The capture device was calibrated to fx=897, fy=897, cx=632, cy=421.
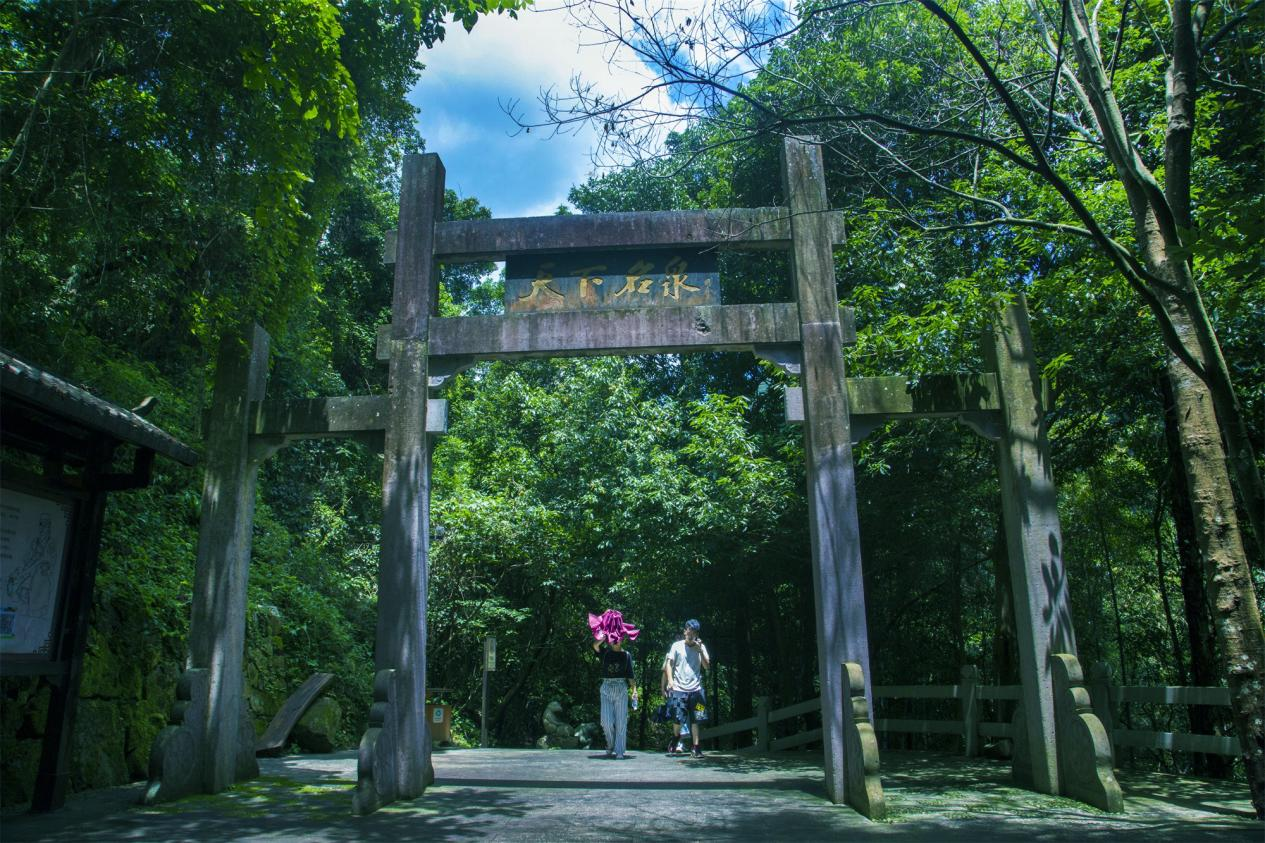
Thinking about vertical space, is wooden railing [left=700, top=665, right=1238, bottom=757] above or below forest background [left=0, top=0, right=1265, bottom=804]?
below

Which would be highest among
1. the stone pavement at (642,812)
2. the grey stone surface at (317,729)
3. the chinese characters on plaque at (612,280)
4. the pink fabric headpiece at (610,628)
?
the chinese characters on plaque at (612,280)

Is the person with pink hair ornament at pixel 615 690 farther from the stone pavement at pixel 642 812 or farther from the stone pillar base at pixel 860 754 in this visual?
the stone pillar base at pixel 860 754

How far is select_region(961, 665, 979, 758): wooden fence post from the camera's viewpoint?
10.1m

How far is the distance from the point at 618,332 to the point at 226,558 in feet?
12.3

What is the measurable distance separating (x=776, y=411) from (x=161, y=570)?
31.6 feet

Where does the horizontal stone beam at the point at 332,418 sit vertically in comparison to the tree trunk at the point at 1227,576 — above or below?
above

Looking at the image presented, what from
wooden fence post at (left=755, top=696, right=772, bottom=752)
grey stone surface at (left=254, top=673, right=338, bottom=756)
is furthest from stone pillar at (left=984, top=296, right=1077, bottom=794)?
grey stone surface at (left=254, top=673, right=338, bottom=756)

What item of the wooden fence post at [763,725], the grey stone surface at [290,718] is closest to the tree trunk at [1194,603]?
the wooden fence post at [763,725]

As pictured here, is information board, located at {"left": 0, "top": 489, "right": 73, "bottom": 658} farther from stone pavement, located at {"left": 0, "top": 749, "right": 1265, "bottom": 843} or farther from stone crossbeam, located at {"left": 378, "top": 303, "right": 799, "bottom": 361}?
stone crossbeam, located at {"left": 378, "top": 303, "right": 799, "bottom": 361}

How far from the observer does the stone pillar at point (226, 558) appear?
7156mm

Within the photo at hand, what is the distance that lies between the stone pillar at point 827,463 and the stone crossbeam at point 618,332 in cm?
30

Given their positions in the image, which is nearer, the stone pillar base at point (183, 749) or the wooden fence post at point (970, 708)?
the stone pillar base at point (183, 749)

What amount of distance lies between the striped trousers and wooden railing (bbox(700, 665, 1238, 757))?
234cm

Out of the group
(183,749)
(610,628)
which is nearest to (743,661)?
(610,628)
